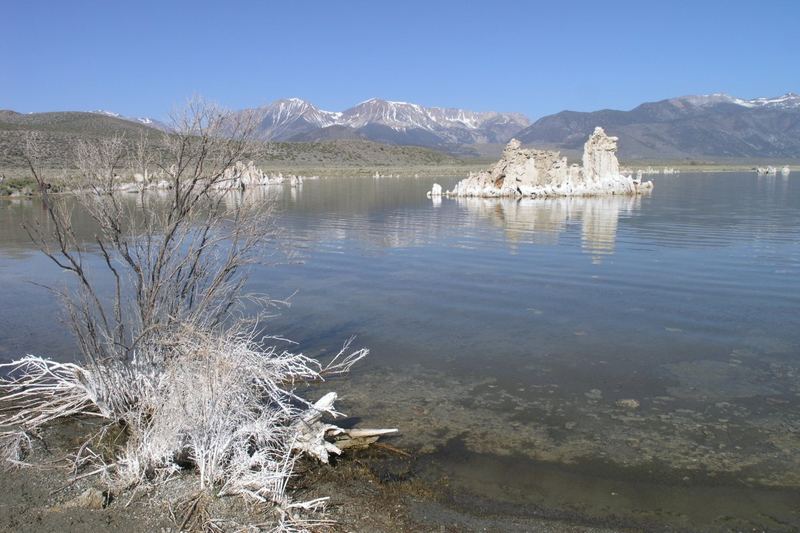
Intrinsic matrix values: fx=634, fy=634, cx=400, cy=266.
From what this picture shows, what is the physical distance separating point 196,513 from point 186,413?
0.85 metres

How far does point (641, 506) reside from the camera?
194 inches

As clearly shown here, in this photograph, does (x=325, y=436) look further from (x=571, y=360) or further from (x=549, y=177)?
(x=549, y=177)

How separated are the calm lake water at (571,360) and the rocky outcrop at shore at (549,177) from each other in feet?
77.3

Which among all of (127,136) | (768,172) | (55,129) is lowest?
(768,172)

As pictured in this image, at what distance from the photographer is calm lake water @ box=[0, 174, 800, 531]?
526 cm

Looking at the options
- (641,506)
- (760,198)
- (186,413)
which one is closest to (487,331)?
(641,506)

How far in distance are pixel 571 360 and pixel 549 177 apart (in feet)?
123

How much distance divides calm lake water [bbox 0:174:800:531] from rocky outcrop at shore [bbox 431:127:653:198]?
2356cm

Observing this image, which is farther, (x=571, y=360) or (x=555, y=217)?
(x=555, y=217)

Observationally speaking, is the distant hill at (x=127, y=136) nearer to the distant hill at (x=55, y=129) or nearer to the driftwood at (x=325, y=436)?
the distant hill at (x=55, y=129)

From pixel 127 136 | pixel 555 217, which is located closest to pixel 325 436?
pixel 555 217

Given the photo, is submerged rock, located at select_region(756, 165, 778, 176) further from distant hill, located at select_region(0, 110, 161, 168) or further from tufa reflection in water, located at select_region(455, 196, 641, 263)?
distant hill, located at select_region(0, 110, 161, 168)

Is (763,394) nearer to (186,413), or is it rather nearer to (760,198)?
(186,413)

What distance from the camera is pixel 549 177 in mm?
44219
